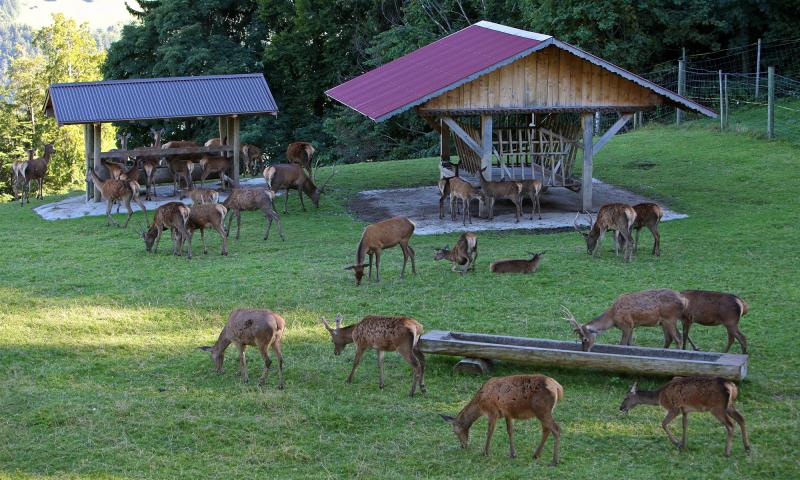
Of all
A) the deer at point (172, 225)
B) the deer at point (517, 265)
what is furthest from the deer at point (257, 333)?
the deer at point (172, 225)

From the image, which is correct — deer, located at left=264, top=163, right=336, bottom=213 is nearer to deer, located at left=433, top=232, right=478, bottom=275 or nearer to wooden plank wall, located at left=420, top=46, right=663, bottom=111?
wooden plank wall, located at left=420, top=46, right=663, bottom=111

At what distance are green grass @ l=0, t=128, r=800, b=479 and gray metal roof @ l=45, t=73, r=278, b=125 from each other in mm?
2797

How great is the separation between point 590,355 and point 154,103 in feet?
51.0

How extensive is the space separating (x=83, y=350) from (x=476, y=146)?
10.3 m

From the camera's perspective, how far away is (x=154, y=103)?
23.3 meters

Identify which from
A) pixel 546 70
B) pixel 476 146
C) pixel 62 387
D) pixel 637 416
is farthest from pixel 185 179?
pixel 637 416

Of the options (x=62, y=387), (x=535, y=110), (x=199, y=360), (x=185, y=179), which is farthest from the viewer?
(x=185, y=179)

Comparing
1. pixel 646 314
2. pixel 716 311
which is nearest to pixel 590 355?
pixel 646 314

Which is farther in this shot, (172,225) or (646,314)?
(172,225)

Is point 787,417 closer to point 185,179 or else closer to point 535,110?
point 535,110

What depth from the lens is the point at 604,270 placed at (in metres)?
15.4

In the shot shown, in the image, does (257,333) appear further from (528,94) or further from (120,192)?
(120,192)

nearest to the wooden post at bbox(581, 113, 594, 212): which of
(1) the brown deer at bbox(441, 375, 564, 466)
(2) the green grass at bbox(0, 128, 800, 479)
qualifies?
(2) the green grass at bbox(0, 128, 800, 479)

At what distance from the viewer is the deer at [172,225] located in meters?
17.2
